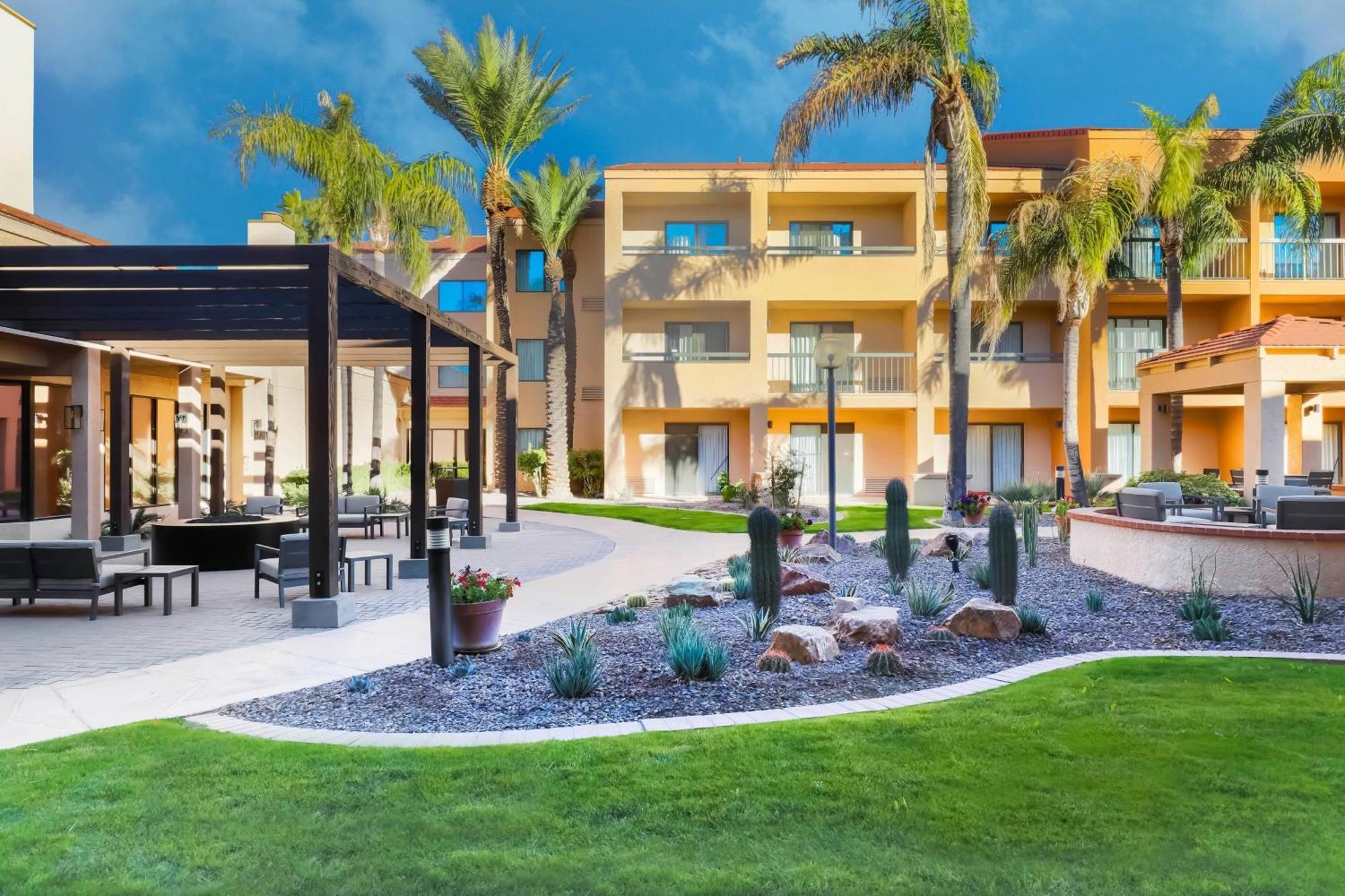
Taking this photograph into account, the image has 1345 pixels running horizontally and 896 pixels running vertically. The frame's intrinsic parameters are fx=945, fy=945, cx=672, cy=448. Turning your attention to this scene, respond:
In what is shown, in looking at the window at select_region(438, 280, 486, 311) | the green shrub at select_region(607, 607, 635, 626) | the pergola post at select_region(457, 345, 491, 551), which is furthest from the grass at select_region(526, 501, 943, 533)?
the window at select_region(438, 280, 486, 311)

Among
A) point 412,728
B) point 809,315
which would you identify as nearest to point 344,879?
point 412,728

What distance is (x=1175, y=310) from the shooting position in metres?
25.3

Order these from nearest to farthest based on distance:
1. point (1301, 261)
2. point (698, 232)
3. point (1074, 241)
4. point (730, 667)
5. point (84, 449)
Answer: point (730, 667), point (84, 449), point (1074, 241), point (1301, 261), point (698, 232)

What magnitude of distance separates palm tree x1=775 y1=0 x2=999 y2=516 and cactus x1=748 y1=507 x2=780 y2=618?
42.6 ft

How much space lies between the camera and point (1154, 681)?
20.8 ft

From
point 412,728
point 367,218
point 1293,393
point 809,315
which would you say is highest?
point 367,218

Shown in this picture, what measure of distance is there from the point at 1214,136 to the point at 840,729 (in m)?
29.4

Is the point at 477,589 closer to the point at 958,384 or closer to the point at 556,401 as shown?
the point at 958,384

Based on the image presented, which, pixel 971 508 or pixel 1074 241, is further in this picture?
pixel 1074 241

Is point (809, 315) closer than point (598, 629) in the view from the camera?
No

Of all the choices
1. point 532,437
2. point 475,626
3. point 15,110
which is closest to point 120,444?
point 475,626

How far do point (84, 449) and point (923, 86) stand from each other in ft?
58.4

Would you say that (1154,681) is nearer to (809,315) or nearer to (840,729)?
(840,729)

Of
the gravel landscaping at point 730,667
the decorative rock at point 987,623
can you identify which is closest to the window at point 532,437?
the gravel landscaping at point 730,667
